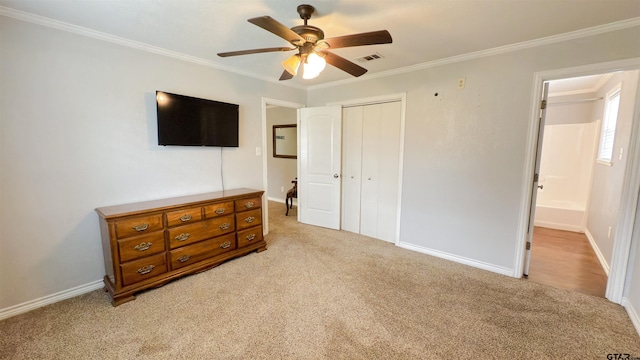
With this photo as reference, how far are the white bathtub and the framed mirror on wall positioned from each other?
4905mm

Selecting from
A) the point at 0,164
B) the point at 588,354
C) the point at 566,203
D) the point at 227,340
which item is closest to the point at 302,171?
the point at 227,340

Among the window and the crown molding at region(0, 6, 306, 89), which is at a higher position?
the crown molding at region(0, 6, 306, 89)

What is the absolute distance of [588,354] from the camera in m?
1.62

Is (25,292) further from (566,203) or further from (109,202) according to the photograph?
(566,203)

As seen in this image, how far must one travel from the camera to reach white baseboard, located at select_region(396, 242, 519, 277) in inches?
105

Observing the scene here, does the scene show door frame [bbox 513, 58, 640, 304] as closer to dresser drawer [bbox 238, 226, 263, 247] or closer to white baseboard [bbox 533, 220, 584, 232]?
white baseboard [bbox 533, 220, 584, 232]

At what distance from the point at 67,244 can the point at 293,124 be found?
4.15m

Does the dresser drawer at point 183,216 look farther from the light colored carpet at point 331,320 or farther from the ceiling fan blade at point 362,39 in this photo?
the ceiling fan blade at point 362,39

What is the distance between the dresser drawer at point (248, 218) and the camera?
2.96 m

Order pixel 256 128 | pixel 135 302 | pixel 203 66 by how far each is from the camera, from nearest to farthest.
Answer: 1. pixel 135 302
2. pixel 203 66
3. pixel 256 128

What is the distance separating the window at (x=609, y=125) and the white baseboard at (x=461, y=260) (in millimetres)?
2062

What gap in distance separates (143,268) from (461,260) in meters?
3.36

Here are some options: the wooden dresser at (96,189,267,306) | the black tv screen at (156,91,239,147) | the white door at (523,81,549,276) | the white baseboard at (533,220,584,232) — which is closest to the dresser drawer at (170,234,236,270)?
the wooden dresser at (96,189,267,306)

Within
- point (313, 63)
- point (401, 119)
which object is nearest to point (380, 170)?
point (401, 119)
